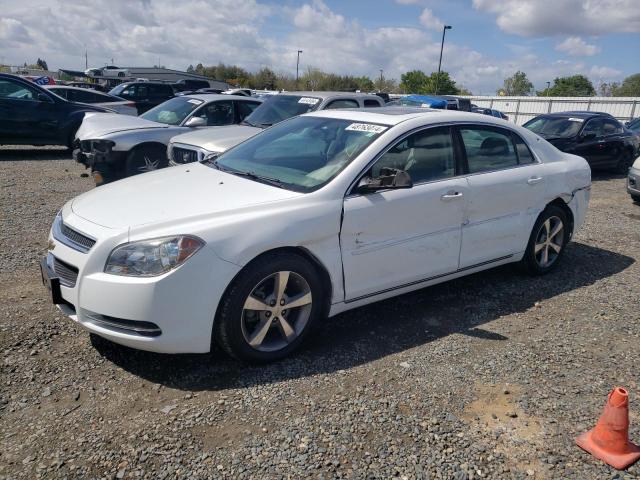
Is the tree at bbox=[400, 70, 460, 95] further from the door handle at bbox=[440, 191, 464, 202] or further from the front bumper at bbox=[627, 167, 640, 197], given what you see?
the door handle at bbox=[440, 191, 464, 202]

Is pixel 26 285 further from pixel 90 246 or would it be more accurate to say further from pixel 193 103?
pixel 193 103

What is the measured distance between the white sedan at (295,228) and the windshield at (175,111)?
464 centimetres

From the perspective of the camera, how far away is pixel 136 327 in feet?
10.1

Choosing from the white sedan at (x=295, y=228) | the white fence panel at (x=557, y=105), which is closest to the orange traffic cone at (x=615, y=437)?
the white sedan at (x=295, y=228)

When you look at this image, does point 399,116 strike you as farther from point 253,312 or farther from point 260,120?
point 260,120

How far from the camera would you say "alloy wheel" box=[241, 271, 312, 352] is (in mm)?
3359

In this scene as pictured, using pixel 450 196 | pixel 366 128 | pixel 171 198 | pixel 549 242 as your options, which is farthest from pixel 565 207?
pixel 171 198

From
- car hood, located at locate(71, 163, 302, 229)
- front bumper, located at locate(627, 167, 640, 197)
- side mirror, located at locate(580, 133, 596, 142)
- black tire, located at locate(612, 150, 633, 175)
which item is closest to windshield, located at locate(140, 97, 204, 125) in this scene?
car hood, located at locate(71, 163, 302, 229)

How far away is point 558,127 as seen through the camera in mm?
11930

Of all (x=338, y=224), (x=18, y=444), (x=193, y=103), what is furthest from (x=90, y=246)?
(x=193, y=103)

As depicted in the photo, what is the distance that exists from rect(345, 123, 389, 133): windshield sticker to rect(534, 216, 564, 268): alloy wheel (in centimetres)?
208

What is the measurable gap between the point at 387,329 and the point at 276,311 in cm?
107

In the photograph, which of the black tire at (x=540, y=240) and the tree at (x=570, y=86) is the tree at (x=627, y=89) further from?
the black tire at (x=540, y=240)

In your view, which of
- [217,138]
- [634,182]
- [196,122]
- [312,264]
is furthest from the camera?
[634,182]
